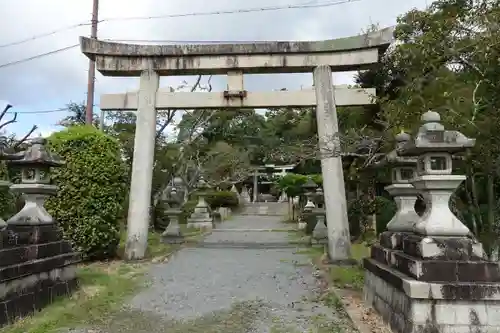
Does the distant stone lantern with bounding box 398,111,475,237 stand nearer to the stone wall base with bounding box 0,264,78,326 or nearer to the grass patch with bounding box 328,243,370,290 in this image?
the grass patch with bounding box 328,243,370,290

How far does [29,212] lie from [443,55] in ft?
20.5

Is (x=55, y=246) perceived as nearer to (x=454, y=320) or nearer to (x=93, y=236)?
(x=93, y=236)

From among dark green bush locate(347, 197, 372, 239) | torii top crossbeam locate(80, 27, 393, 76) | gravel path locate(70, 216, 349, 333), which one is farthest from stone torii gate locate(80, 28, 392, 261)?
dark green bush locate(347, 197, 372, 239)

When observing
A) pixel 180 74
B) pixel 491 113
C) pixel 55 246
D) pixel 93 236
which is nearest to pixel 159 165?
pixel 180 74

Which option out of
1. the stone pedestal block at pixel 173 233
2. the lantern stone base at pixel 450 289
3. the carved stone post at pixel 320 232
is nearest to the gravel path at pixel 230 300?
the lantern stone base at pixel 450 289

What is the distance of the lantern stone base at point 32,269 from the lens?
5203mm

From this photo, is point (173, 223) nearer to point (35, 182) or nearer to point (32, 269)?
point (35, 182)

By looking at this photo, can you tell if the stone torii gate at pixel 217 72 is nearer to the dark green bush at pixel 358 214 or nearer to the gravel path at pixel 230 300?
the gravel path at pixel 230 300

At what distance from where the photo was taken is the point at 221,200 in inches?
1341

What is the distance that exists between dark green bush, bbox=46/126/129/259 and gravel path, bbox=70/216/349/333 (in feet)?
4.90

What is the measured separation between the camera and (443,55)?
19.6 feet

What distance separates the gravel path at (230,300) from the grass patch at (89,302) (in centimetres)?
29

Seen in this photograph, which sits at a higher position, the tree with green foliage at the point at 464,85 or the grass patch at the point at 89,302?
the tree with green foliage at the point at 464,85

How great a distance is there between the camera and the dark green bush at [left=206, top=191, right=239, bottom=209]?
32.4 metres
